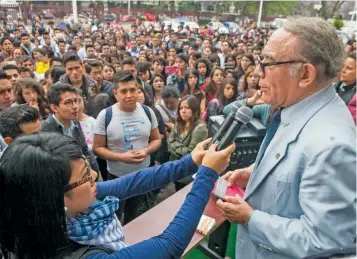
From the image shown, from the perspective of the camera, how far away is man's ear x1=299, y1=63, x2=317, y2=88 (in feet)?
4.39

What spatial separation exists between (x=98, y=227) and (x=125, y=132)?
1708mm

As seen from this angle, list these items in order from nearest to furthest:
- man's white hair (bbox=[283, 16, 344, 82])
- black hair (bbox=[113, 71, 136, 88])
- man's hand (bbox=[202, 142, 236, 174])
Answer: man's white hair (bbox=[283, 16, 344, 82]) < man's hand (bbox=[202, 142, 236, 174]) < black hair (bbox=[113, 71, 136, 88])

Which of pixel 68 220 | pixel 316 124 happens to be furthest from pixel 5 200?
pixel 316 124

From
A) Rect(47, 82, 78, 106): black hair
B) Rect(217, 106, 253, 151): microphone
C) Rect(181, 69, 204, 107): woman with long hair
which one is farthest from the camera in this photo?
Rect(181, 69, 204, 107): woman with long hair

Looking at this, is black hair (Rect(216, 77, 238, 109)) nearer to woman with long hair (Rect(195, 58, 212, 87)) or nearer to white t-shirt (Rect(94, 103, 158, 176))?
woman with long hair (Rect(195, 58, 212, 87))

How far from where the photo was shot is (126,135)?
2.96 metres

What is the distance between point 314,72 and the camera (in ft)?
4.39

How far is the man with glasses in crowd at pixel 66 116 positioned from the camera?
2.80 metres

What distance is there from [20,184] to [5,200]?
0.10m

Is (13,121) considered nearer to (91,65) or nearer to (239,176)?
(239,176)

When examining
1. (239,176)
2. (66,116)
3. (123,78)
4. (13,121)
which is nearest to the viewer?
(239,176)

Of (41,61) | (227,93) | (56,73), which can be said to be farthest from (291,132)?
(41,61)

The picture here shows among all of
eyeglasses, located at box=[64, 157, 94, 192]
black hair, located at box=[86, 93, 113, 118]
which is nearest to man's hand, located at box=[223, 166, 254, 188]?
eyeglasses, located at box=[64, 157, 94, 192]

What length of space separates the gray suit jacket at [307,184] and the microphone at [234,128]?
18 centimetres
